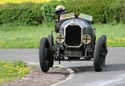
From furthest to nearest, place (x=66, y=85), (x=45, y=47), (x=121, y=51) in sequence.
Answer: (x=121, y=51) < (x=45, y=47) < (x=66, y=85)

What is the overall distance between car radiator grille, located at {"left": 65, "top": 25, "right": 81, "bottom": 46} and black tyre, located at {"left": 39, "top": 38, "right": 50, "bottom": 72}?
671 mm

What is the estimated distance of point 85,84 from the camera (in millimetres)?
15734

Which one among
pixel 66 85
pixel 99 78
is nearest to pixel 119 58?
pixel 99 78

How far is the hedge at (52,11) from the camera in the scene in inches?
1711

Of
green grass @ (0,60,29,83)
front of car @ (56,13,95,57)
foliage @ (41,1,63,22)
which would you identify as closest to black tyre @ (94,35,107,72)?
front of car @ (56,13,95,57)

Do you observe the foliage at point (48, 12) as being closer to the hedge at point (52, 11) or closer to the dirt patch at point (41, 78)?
the hedge at point (52, 11)

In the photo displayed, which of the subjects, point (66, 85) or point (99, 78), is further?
point (99, 78)

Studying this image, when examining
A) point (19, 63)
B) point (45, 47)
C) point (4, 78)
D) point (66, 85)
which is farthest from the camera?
point (19, 63)

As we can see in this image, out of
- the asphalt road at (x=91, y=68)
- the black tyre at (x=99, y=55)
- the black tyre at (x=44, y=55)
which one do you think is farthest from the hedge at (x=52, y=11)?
the black tyre at (x=44, y=55)

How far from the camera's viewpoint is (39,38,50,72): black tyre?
18111 mm

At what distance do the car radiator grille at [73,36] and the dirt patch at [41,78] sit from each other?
2.83 feet

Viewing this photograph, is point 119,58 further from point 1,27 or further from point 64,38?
point 1,27

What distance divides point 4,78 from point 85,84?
7.52ft

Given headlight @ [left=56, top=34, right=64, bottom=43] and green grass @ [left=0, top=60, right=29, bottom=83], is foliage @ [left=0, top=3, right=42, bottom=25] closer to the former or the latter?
green grass @ [left=0, top=60, right=29, bottom=83]
